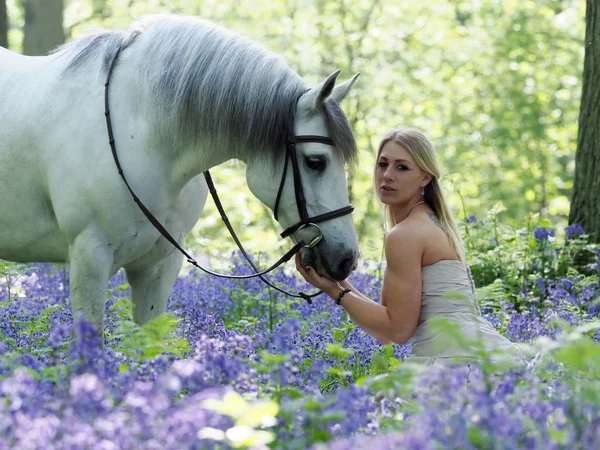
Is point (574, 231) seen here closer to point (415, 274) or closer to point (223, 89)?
point (415, 274)

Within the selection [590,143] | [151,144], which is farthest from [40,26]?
[151,144]

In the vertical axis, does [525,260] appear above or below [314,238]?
below

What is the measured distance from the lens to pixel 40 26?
10820 millimetres

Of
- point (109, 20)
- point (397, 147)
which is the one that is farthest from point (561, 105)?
point (397, 147)

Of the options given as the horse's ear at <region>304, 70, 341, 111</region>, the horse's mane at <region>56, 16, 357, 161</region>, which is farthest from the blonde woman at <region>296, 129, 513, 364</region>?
the horse's ear at <region>304, 70, 341, 111</region>

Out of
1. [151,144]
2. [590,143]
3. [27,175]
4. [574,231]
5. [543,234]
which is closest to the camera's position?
[151,144]

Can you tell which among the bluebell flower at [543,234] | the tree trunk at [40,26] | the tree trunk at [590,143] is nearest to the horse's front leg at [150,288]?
the bluebell flower at [543,234]

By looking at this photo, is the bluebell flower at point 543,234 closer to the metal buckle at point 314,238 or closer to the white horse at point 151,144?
the white horse at point 151,144

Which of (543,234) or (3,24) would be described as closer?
(543,234)

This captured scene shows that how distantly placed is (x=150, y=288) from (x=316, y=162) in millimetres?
1221

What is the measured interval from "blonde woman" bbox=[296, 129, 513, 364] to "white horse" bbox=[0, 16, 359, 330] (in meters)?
0.20

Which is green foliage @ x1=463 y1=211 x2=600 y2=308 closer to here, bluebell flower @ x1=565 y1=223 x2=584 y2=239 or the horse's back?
bluebell flower @ x1=565 y1=223 x2=584 y2=239

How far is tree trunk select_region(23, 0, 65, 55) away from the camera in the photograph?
1082 centimetres

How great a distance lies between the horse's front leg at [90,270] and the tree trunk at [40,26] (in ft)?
25.2
